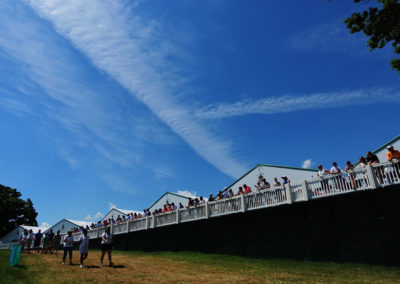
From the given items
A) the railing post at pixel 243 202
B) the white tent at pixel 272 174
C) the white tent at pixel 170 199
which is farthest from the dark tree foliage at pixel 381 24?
the white tent at pixel 170 199

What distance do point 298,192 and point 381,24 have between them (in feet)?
27.7

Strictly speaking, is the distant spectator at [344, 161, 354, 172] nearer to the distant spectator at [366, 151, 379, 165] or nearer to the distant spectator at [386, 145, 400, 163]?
the distant spectator at [366, 151, 379, 165]

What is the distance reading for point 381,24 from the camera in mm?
10570

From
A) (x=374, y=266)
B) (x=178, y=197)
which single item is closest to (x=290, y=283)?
(x=374, y=266)

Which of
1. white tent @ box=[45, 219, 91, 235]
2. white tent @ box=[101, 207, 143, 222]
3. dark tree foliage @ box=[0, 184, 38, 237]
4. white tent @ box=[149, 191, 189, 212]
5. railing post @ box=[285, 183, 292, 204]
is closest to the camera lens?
railing post @ box=[285, 183, 292, 204]

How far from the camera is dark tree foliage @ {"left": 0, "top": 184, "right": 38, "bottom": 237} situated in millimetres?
54969

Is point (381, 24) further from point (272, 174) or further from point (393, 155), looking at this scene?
point (272, 174)

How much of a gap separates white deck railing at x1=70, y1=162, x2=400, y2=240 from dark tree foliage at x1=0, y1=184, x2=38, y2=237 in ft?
167

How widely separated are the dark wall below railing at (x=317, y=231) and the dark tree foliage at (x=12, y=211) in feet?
177

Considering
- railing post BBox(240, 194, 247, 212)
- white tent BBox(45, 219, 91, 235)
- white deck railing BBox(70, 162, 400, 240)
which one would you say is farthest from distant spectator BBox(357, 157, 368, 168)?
white tent BBox(45, 219, 91, 235)

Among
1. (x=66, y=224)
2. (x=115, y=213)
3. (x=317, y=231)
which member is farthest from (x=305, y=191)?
(x=66, y=224)

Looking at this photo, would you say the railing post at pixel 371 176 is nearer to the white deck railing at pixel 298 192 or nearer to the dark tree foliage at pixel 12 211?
the white deck railing at pixel 298 192

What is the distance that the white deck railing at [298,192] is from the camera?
11633 mm

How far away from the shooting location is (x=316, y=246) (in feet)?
44.4
